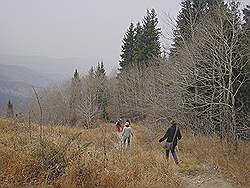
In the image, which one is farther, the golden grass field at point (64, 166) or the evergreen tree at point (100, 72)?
the evergreen tree at point (100, 72)

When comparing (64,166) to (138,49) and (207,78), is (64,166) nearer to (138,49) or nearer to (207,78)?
(207,78)

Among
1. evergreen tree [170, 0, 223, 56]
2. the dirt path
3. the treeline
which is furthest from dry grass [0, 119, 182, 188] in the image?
evergreen tree [170, 0, 223, 56]

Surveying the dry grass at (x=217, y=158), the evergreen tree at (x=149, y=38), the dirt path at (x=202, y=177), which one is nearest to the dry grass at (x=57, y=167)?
the dirt path at (x=202, y=177)

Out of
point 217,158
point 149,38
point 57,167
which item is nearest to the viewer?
point 57,167

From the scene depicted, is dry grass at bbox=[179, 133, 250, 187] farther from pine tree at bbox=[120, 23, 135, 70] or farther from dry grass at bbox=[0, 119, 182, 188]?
pine tree at bbox=[120, 23, 135, 70]

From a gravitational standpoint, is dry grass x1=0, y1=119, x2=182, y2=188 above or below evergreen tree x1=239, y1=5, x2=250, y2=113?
below

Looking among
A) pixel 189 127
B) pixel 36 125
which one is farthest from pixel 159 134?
pixel 36 125

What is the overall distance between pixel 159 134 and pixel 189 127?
2332 mm

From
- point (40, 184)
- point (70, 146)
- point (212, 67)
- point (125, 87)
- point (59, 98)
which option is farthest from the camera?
point (59, 98)

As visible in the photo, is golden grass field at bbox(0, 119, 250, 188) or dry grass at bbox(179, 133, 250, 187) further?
dry grass at bbox(179, 133, 250, 187)

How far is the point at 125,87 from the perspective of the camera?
4672 centimetres

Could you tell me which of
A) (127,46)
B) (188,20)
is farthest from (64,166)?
(127,46)

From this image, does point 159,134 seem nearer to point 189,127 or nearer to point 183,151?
point 189,127

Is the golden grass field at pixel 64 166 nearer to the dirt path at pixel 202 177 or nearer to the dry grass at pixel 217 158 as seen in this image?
the dirt path at pixel 202 177
